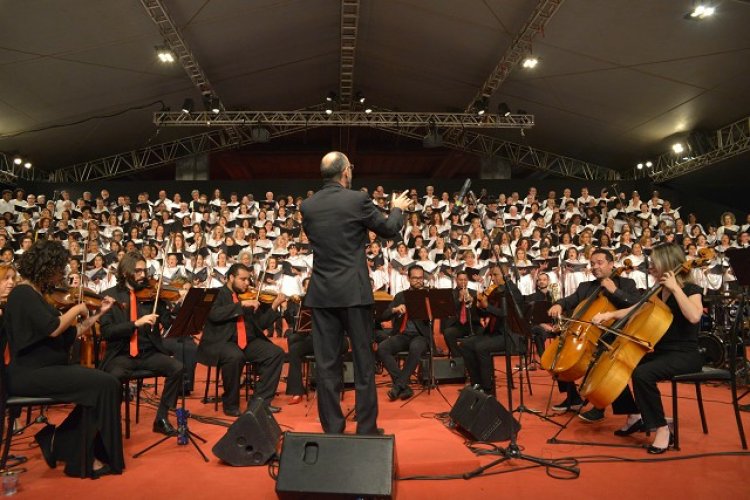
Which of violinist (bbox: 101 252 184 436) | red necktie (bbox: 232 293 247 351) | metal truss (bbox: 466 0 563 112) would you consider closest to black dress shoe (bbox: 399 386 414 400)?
red necktie (bbox: 232 293 247 351)

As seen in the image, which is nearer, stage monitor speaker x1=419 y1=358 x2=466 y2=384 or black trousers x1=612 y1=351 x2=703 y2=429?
black trousers x1=612 y1=351 x2=703 y2=429

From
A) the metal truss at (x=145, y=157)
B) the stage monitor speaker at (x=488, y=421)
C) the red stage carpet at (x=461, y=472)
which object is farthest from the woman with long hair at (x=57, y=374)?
the metal truss at (x=145, y=157)

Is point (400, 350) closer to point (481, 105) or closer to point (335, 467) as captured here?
point (335, 467)

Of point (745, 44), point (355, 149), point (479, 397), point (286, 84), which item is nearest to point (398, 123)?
point (286, 84)

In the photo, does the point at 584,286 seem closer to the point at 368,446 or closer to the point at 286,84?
the point at 368,446

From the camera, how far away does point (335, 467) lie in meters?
2.69

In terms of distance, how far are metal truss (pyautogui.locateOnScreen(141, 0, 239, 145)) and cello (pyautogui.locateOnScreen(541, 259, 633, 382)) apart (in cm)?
851

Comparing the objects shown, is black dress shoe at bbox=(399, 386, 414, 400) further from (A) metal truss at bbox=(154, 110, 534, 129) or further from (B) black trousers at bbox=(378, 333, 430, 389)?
(A) metal truss at bbox=(154, 110, 534, 129)

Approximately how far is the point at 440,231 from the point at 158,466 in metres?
9.31

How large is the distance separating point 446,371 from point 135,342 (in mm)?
3488

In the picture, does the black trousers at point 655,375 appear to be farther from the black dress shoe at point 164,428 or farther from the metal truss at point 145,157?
the metal truss at point 145,157

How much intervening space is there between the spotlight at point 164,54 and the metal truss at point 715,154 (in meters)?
11.4

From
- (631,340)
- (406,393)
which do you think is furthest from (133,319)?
(631,340)

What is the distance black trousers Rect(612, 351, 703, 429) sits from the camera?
376 cm
